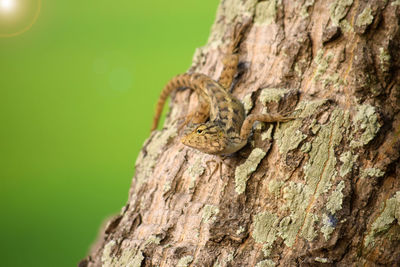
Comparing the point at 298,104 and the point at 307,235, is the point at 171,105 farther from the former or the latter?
the point at 307,235

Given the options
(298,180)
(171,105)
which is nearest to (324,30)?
(298,180)

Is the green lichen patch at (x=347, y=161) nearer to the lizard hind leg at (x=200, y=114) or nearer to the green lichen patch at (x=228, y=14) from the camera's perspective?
the lizard hind leg at (x=200, y=114)

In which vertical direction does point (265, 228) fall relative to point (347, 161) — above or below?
below

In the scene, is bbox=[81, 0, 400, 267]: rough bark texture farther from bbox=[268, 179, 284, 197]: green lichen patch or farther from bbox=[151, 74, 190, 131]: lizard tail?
bbox=[151, 74, 190, 131]: lizard tail

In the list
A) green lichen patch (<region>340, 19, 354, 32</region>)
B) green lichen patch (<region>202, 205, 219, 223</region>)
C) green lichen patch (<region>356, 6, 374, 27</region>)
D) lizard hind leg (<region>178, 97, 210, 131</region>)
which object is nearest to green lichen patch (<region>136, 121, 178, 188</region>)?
lizard hind leg (<region>178, 97, 210, 131</region>)

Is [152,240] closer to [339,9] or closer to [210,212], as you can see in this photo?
[210,212]

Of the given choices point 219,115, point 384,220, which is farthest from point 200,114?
point 384,220

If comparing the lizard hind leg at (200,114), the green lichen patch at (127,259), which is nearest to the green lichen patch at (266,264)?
the green lichen patch at (127,259)
